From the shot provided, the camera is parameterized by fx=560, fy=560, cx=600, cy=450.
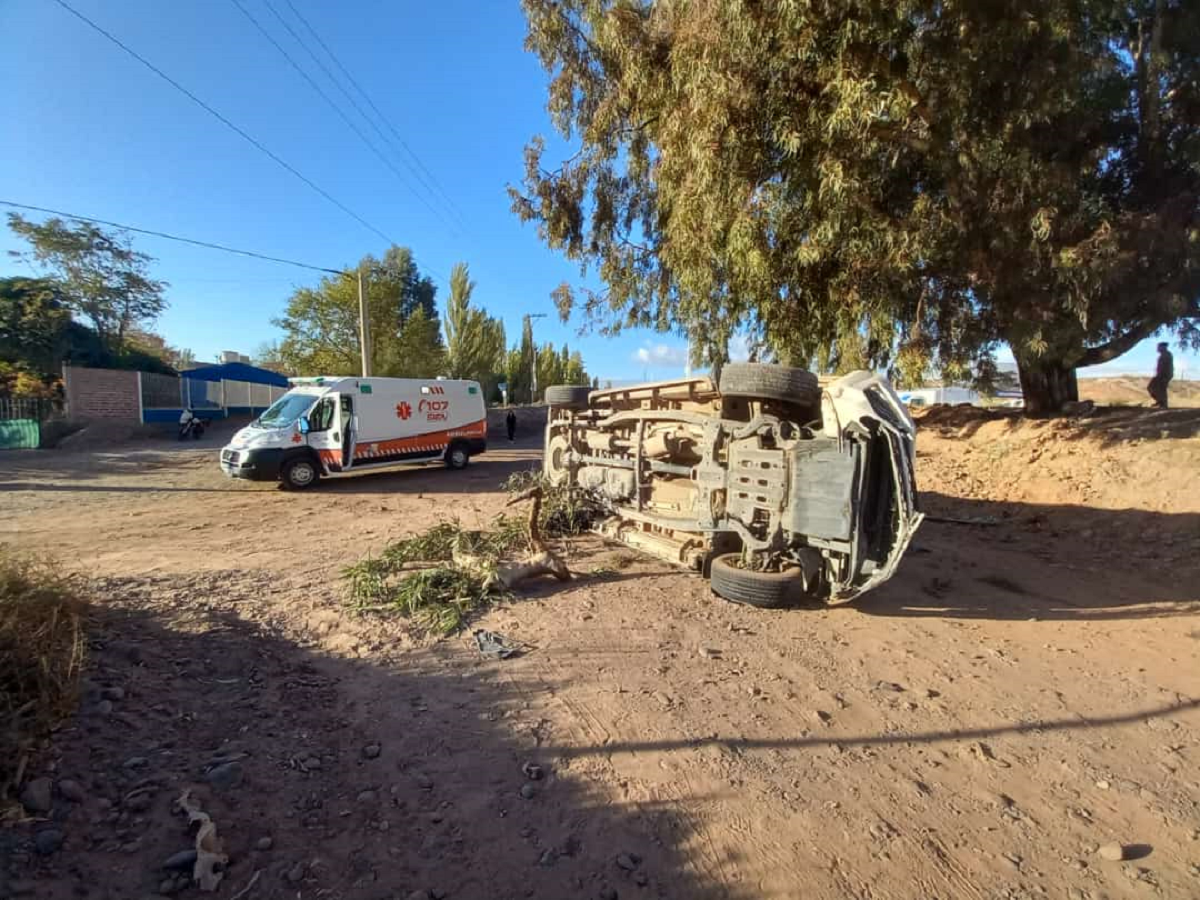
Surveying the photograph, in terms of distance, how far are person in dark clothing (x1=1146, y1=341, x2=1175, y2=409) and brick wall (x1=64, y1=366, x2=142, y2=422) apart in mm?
29156

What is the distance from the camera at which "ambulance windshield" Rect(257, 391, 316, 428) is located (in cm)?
1151

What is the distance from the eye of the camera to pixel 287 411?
11.7 metres

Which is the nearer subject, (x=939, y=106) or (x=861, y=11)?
(x=861, y=11)

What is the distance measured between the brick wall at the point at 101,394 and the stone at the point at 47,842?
2188 centimetres

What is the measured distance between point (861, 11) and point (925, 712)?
24.7ft

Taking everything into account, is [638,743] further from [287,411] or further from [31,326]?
[31,326]

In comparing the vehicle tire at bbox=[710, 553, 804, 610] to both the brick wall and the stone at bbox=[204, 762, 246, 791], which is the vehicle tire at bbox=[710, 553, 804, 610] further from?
the brick wall

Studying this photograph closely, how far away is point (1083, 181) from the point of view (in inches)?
323

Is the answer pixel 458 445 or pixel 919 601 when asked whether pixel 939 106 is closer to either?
pixel 919 601

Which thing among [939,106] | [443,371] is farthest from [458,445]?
[443,371]

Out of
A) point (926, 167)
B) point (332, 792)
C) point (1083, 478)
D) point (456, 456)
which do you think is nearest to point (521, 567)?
point (332, 792)

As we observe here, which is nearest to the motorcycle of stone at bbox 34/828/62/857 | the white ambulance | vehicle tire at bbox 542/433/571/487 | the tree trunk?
the white ambulance

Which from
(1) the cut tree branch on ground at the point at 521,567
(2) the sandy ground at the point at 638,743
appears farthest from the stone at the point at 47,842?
(1) the cut tree branch on ground at the point at 521,567

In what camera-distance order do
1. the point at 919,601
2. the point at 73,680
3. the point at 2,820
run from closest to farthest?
the point at 2,820 → the point at 73,680 → the point at 919,601
